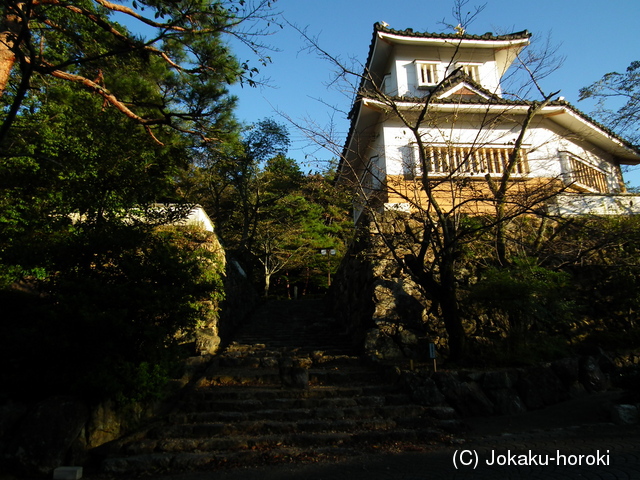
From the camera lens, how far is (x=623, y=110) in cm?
1172

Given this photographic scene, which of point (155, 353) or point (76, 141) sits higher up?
point (76, 141)

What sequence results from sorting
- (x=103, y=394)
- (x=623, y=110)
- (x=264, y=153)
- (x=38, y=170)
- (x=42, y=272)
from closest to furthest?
(x=103, y=394), (x=42, y=272), (x=38, y=170), (x=623, y=110), (x=264, y=153)

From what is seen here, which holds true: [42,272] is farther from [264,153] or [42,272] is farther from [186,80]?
[264,153]

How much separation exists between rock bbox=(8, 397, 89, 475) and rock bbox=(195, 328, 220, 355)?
4.53m

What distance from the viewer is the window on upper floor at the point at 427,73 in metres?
15.3

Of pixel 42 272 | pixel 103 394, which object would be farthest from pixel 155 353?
pixel 42 272

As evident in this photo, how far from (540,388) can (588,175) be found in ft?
31.3

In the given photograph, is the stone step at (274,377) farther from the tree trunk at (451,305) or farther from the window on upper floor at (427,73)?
the window on upper floor at (427,73)

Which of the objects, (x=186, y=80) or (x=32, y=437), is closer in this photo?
(x=32, y=437)

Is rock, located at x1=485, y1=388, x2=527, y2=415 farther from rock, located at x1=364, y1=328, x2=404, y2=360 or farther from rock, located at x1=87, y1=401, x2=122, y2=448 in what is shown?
rock, located at x1=87, y1=401, x2=122, y2=448

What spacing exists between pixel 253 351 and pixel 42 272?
523cm

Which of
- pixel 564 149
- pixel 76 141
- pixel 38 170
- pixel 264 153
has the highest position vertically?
pixel 264 153

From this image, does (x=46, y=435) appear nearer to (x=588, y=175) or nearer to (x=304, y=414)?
(x=304, y=414)

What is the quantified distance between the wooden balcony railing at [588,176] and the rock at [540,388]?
818 centimetres
